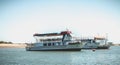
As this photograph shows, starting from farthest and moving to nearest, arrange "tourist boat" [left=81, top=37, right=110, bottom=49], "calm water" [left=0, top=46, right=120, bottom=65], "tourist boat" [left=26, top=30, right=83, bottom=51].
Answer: "tourist boat" [left=81, top=37, right=110, bottom=49] → "tourist boat" [left=26, top=30, right=83, bottom=51] → "calm water" [left=0, top=46, right=120, bottom=65]

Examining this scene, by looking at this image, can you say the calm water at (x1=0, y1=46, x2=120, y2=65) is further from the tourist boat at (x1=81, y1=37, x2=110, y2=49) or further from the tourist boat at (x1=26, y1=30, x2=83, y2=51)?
the tourist boat at (x1=81, y1=37, x2=110, y2=49)

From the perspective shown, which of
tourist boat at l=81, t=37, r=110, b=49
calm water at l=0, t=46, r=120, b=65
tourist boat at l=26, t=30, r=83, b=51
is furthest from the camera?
tourist boat at l=81, t=37, r=110, b=49

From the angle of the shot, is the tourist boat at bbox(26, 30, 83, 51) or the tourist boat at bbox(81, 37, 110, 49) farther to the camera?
the tourist boat at bbox(81, 37, 110, 49)

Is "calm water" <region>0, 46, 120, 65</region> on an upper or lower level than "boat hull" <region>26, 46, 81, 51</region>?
lower

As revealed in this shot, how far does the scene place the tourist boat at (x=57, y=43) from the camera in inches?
3140

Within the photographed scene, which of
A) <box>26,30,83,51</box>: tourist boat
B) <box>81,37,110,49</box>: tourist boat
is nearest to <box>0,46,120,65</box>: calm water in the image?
<box>26,30,83,51</box>: tourist boat

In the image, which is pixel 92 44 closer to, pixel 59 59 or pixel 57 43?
pixel 57 43

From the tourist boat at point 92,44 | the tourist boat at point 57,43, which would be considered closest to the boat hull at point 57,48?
the tourist boat at point 57,43

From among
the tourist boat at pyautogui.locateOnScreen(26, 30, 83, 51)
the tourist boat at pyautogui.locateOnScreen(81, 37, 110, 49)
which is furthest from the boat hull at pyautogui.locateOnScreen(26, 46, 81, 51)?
the tourist boat at pyautogui.locateOnScreen(81, 37, 110, 49)

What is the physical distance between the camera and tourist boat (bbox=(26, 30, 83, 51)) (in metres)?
79.8

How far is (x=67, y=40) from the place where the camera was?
268ft

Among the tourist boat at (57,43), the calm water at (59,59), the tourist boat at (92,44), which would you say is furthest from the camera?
the tourist boat at (92,44)

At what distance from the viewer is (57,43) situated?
270 ft

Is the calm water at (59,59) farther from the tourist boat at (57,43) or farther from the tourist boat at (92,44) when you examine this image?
the tourist boat at (92,44)
